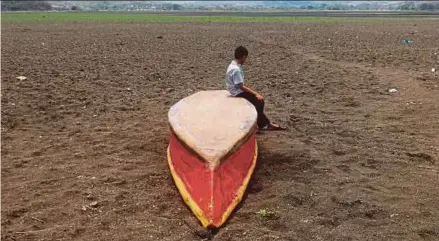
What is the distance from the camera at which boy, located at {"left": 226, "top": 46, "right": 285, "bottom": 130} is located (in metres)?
6.90

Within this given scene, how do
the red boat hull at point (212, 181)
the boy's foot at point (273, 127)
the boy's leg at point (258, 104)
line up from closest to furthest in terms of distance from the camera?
the red boat hull at point (212, 181)
the boy's leg at point (258, 104)
the boy's foot at point (273, 127)

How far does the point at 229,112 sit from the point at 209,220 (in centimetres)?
208

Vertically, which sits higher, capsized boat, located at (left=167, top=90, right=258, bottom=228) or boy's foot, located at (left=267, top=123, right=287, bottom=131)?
capsized boat, located at (left=167, top=90, right=258, bottom=228)

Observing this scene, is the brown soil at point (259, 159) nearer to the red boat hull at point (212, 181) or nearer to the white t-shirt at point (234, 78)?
the red boat hull at point (212, 181)

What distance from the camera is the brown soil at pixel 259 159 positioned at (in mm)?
4422

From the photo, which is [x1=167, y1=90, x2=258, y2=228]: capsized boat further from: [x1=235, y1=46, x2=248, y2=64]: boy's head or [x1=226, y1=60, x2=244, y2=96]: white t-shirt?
[x1=235, y1=46, x2=248, y2=64]: boy's head

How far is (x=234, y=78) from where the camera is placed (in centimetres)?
693

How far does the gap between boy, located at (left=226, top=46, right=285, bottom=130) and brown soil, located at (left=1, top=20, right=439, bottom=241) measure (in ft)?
0.84

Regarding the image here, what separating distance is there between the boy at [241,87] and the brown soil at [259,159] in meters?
0.26

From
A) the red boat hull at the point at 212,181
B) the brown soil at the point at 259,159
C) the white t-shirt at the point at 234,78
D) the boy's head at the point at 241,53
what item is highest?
the boy's head at the point at 241,53

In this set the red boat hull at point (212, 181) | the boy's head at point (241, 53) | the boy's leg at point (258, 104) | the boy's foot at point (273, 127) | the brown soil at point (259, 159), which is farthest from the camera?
the boy's foot at point (273, 127)

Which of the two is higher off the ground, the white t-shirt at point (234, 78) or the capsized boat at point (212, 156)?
the white t-shirt at point (234, 78)

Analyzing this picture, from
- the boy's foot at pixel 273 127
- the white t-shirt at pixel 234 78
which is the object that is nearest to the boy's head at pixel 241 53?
the white t-shirt at pixel 234 78

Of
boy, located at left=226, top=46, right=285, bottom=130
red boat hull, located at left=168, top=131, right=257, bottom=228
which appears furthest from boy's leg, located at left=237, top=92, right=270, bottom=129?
red boat hull, located at left=168, top=131, right=257, bottom=228
